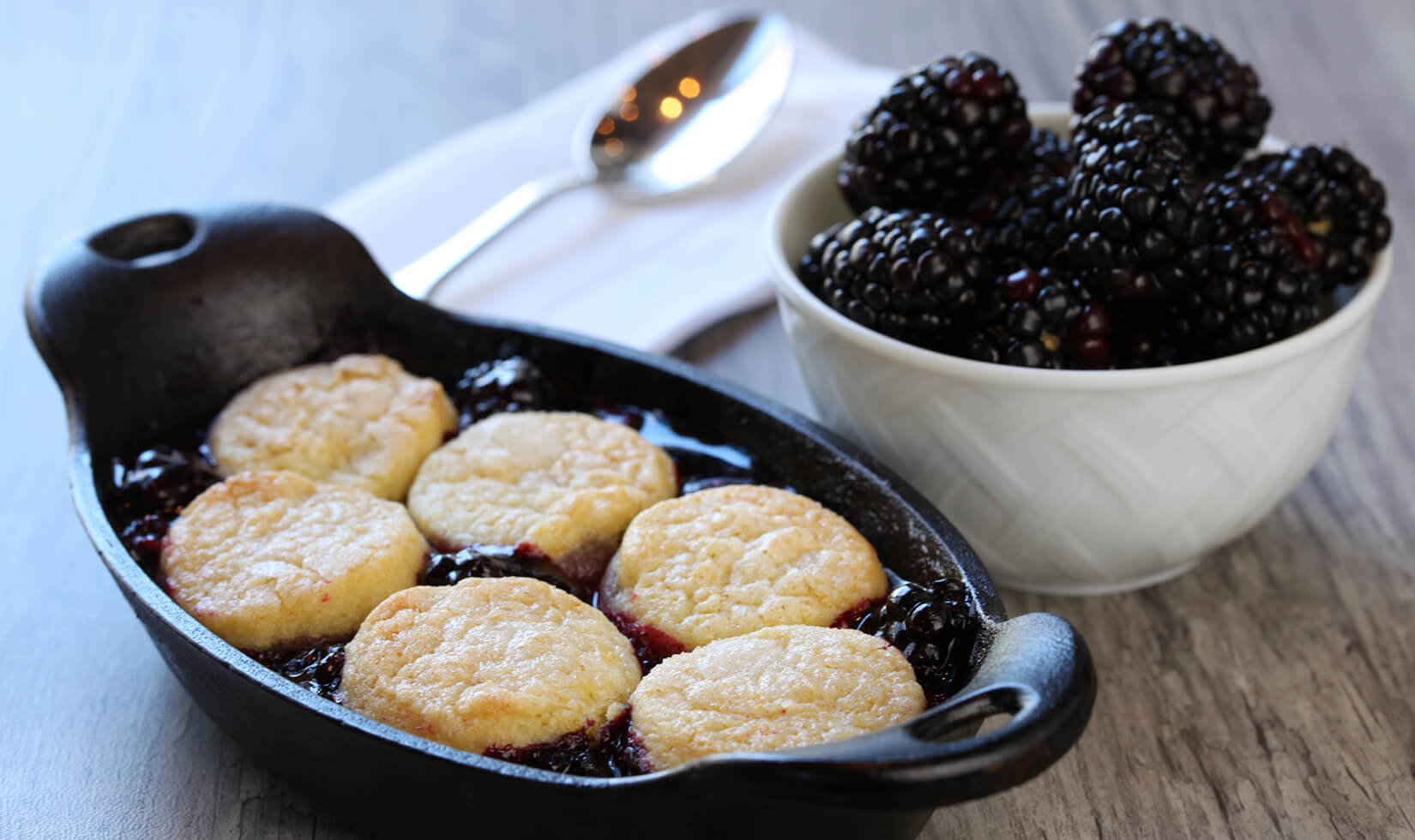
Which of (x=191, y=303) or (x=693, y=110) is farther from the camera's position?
(x=693, y=110)

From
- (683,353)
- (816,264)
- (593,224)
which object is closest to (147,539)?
(816,264)

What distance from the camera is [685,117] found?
7.72 feet

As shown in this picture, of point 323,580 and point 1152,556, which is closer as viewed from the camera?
point 323,580

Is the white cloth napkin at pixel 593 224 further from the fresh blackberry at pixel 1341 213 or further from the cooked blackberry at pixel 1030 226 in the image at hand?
the fresh blackberry at pixel 1341 213

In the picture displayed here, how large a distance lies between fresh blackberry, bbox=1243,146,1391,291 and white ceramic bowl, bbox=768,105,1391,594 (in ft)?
0.09

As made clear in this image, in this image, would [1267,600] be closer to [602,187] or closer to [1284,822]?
[1284,822]

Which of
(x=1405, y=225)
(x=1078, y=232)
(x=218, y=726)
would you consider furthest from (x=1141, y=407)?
(x=1405, y=225)

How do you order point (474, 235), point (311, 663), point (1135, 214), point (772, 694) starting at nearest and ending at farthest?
point (772, 694) → point (311, 663) → point (1135, 214) → point (474, 235)

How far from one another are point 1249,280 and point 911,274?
35 cm

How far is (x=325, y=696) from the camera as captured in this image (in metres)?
1.10

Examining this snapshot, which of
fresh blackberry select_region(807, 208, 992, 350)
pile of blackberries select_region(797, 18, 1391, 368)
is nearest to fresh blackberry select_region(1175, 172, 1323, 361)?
pile of blackberries select_region(797, 18, 1391, 368)

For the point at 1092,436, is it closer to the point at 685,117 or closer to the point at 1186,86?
the point at 1186,86

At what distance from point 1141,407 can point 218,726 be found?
958 millimetres

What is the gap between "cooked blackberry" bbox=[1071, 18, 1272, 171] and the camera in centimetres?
145
